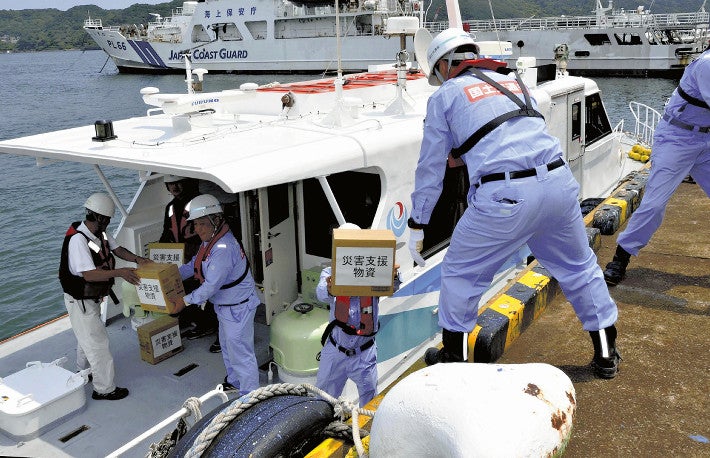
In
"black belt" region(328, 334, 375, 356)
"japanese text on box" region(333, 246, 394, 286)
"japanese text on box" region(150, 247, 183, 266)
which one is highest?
"japanese text on box" region(333, 246, 394, 286)

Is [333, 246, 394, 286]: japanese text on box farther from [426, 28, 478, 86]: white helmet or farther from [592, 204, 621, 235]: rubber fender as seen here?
[592, 204, 621, 235]: rubber fender

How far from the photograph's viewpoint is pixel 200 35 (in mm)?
58531

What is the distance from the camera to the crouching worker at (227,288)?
448cm

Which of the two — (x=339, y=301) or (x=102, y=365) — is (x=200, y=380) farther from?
(x=339, y=301)

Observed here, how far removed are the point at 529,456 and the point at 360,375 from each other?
2454 millimetres

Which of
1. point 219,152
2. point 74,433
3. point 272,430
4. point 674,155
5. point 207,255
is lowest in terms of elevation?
point 74,433

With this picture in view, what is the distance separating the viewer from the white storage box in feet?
14.1

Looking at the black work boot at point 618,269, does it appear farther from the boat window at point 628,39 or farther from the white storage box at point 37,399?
the boat window at point 628,39

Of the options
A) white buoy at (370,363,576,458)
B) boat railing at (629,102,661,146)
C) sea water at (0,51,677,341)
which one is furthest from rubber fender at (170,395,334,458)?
boat railing at (629,102,661,146)

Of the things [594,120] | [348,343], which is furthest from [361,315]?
[594,120]

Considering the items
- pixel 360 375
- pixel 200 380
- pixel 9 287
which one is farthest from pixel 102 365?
pixel 9 287

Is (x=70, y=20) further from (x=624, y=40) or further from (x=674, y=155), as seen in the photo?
(x=674, y=155)

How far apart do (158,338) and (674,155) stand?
4.21 metres

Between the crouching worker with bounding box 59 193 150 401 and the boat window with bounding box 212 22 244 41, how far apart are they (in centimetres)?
5533
